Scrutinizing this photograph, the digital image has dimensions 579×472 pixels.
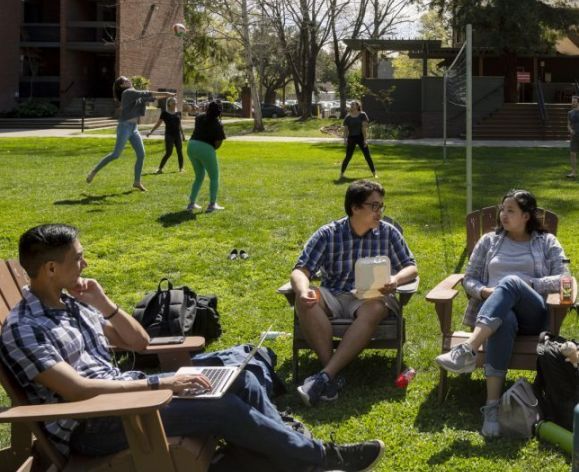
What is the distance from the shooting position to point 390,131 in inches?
1289

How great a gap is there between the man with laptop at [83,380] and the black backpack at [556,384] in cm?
126

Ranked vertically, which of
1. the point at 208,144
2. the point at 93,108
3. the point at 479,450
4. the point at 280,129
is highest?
the point at 93,108

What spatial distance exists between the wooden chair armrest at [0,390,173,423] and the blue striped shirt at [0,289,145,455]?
0.21 metres

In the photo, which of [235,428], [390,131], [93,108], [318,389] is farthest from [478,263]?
[93,108]

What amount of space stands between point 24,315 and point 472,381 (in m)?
3.03

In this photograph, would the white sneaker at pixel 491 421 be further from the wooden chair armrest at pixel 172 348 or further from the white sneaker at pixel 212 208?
the white sneaker at pixel 212 208

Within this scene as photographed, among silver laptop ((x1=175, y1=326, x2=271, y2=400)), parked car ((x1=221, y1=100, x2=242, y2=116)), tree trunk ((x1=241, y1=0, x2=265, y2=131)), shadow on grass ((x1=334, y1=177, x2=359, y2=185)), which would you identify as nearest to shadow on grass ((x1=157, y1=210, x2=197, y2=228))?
shadow on grass ((x1=334, y1=177, x2=359, y2=185))

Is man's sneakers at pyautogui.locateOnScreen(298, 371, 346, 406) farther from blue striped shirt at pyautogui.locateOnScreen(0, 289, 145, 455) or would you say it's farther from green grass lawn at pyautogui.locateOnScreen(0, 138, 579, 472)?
blue striped shirt at pyautogui.locateOnScreen(0, 289, 145, 455)

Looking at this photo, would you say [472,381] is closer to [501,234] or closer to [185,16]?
[501,234]

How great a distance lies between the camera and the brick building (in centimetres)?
4212

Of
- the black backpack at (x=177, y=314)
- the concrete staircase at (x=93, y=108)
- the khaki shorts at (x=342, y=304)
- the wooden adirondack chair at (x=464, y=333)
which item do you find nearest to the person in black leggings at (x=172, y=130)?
the black backpack at (x=177, y=314)

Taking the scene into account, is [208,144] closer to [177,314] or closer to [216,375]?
[177,314]

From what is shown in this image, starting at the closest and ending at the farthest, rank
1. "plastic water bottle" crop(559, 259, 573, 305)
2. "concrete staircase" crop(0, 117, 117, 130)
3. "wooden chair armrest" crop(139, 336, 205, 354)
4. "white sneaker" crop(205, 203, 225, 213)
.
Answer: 1. "wooden chair armrest" crop(139, 336, 205, 354)
2. "plastic water bottle" crop(559, 259, 573, 305)
3. "white sneaker" crop(205, 203, 225, 213)
4. "concrete staircase" crop(0, 117, 117, 130)

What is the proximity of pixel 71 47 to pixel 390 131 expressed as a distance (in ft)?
58.5
